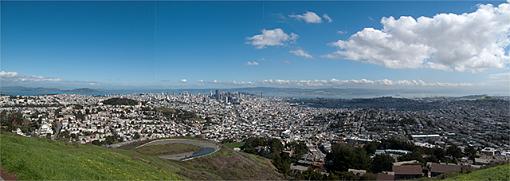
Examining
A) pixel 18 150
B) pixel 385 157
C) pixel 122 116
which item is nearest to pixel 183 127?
pixel 122 116

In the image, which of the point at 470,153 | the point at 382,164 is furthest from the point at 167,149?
the point at 470,153

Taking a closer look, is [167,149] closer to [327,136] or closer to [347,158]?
[347,158]

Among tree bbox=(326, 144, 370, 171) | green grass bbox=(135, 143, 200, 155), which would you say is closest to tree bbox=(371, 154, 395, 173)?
tree bbox=(326, 144, 370, 171)

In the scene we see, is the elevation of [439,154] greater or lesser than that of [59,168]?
lesser

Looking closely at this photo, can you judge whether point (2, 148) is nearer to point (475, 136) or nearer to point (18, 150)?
point (18, 150)

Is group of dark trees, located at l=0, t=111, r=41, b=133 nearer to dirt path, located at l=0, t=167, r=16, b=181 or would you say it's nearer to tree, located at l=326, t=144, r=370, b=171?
tree, located at l=326, t=144, r=370, b=171

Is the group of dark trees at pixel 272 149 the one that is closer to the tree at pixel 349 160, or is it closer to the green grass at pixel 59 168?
the tree at pixel 349 160
